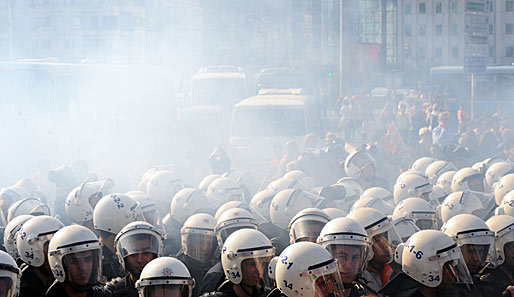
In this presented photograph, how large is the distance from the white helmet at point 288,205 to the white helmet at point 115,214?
1303 millimetres

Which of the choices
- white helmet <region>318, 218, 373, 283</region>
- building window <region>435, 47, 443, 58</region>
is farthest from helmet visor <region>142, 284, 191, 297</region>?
building window <region>435, 47, 443, 58</region>

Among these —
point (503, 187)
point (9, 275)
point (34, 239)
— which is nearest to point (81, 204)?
point (34, 239)

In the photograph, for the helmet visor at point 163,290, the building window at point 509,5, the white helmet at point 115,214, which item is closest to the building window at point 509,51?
the building window at point 509,5

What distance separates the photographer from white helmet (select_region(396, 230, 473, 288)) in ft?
20.1

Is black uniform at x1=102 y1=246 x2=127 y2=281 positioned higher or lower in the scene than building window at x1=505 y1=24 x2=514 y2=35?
lower

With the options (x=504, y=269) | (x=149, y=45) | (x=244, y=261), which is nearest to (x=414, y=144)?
(x=504, y=269)

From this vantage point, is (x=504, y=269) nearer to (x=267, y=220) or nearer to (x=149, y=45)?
(x=267, y=220)

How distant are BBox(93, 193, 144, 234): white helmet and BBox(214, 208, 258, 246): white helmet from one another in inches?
36.8

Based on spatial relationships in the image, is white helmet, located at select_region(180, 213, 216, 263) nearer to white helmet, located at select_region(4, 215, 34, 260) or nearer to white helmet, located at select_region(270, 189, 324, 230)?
white helmet, located at select_region(270, 189, 324, 230)

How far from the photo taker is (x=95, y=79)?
1805 centimetres

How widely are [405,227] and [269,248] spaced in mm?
1505

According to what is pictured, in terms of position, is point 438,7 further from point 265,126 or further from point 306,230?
point 306,230

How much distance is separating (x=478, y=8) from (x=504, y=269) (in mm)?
8432

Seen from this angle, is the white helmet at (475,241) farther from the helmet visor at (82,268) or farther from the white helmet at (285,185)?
the white helmet at (285,185)
